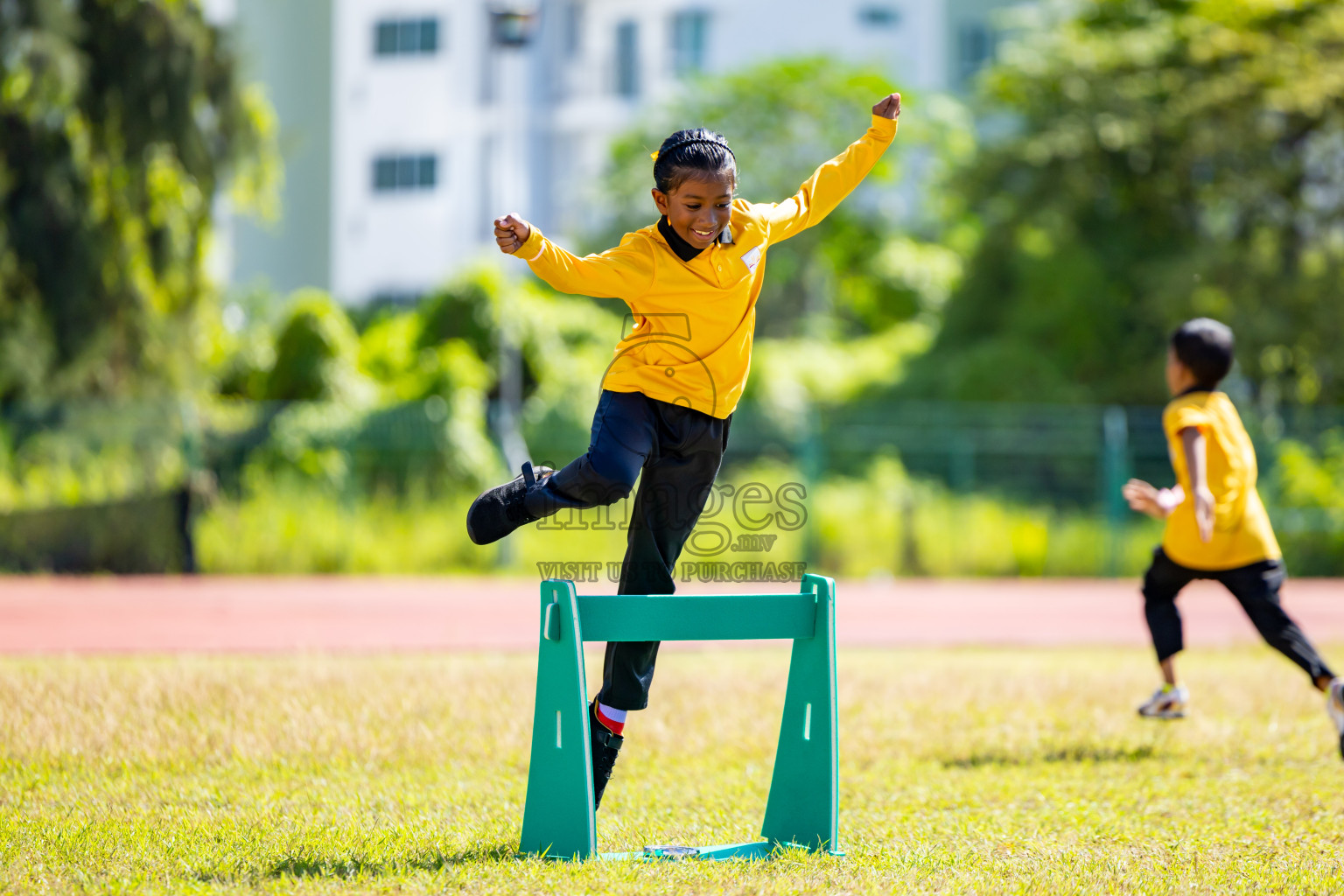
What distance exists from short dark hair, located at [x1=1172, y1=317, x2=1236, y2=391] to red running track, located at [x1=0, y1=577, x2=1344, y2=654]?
4.66m

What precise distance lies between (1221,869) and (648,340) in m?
2.20

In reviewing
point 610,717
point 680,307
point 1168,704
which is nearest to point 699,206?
point 680,307

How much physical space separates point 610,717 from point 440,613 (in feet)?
25.9

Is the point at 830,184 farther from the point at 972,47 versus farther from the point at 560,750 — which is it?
the point at 972,47

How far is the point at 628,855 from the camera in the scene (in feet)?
12.4

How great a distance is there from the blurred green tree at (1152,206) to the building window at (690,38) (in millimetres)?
15808

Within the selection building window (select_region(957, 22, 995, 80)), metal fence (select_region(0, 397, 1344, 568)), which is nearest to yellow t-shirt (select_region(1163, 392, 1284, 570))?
metal fence (select_region(0, 397, 1344, 568))

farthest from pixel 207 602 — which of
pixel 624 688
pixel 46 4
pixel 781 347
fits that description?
pixel 781 347

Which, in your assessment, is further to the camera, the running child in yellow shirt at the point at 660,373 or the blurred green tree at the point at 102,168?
the blurred green tree at the point at 102,168

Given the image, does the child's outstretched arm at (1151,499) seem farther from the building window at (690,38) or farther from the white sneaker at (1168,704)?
the building window at (690,38)

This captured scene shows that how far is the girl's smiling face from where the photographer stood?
387 cm

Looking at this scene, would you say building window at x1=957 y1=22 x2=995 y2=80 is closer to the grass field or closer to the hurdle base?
the grass field

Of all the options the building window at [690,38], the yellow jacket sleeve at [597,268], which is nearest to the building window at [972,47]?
the building window at [690,38]

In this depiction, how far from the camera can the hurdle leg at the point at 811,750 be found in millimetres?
3859
